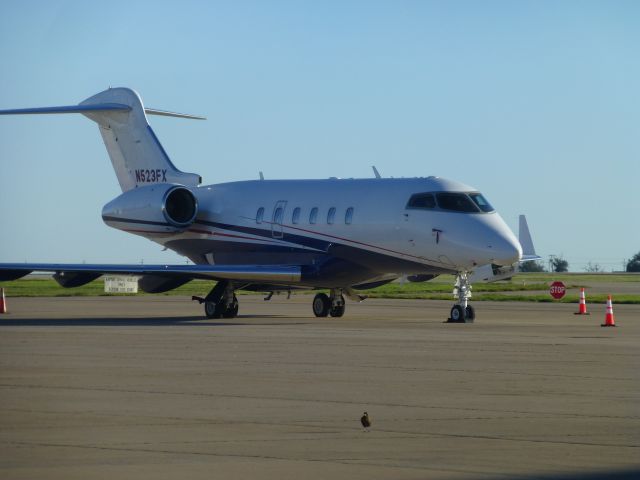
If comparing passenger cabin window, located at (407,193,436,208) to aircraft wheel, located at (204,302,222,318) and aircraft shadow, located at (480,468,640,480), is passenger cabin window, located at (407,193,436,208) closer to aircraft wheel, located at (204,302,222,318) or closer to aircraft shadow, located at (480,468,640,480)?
aircraft wheel, located at (204,302,222,318)

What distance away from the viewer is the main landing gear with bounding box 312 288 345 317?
3222cm

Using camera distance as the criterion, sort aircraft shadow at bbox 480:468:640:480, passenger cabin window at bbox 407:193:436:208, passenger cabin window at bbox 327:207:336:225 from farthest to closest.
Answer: passenger cabin window at bbox 327:207:336:225
passenger cabin window at bbox 407:193:436:208
aircraft shadow at bbox 480:468:640:480

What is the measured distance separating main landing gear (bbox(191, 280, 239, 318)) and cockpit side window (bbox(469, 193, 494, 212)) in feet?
21.4

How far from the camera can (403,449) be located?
30.5 feet

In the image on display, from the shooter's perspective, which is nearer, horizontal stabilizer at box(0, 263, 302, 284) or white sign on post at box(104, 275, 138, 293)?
horizontal stabilizer at box(0, 263, 302, 284)

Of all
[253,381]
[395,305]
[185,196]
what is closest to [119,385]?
[253,381]

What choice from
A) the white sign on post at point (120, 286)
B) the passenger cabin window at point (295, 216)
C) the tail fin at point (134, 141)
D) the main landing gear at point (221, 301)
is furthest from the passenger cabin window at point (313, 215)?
the white sign on post at point (120, 286)

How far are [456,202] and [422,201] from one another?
85 cm

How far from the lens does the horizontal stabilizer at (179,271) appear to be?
2862 centimetres

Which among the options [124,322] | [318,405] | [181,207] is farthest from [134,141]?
[318,405]

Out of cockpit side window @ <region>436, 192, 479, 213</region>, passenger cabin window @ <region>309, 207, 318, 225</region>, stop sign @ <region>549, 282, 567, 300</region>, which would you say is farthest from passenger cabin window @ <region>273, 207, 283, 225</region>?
stop sign @ <region>549, 282, 567, 300</region>

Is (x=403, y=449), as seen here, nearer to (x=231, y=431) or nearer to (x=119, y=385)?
(x=231, y=431)

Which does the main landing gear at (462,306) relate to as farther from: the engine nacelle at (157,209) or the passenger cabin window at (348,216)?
the engine nacelle at (157,209)

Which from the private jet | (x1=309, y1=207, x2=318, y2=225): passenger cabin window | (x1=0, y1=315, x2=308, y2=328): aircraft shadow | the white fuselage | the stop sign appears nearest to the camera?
(x1=0, y1=315, x2=308, y2=328): aircraft shadow
